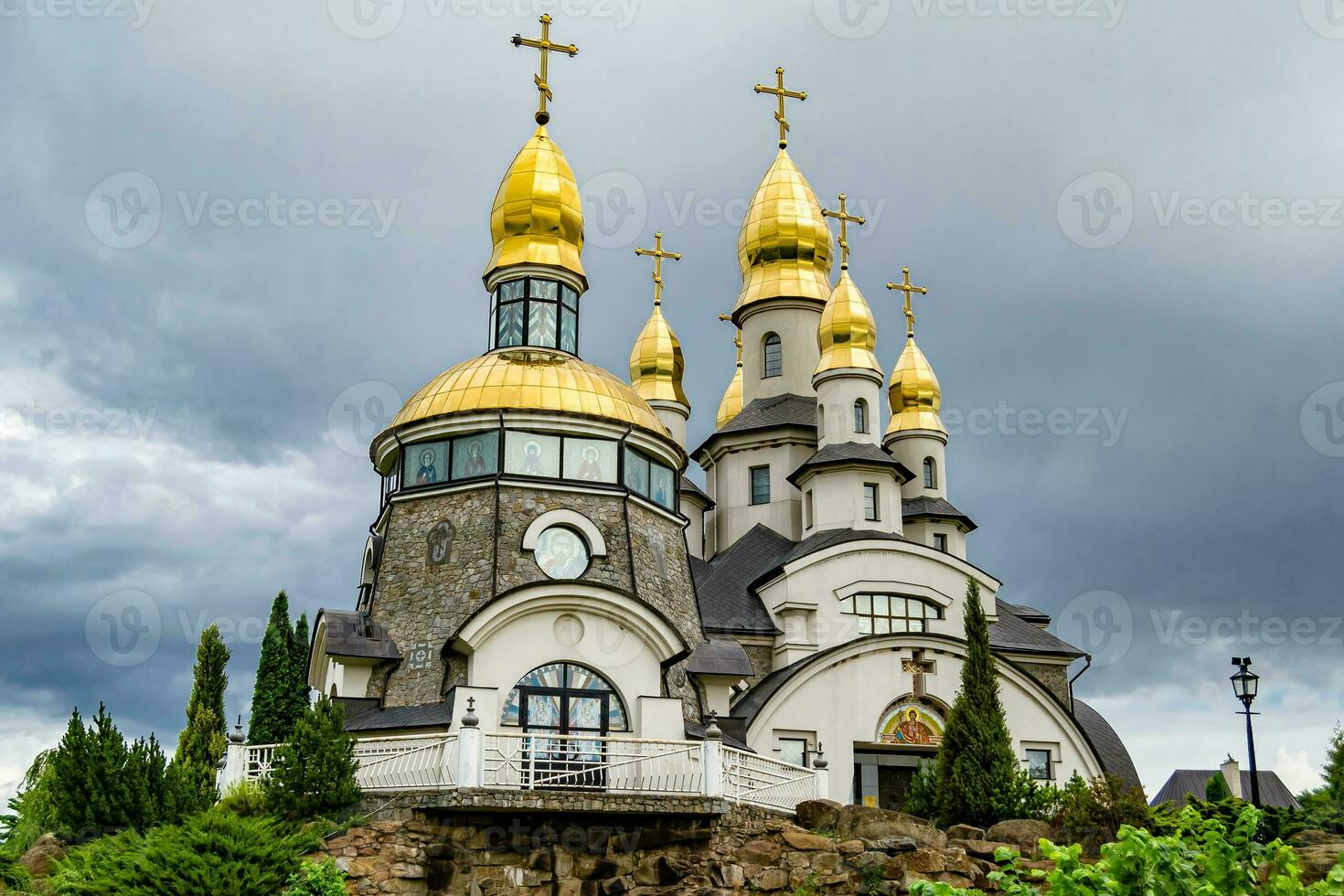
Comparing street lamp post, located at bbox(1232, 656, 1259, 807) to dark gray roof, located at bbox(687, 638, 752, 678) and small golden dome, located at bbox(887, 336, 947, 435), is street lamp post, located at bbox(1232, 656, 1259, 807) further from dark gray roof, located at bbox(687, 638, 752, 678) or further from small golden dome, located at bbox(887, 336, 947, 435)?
small golden dome, located at bbox(887, 336, 947, 435)

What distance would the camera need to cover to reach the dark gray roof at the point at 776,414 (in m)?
36.7

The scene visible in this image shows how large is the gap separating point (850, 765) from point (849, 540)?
5.26m

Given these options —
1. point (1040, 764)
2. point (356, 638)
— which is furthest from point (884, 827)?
point (1040, 764)

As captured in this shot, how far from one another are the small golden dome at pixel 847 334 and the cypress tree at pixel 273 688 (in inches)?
587

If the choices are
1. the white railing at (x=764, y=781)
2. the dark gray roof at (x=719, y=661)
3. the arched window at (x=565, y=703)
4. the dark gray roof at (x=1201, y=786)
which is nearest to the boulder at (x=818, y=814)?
the white railing at (x=764, y=781)

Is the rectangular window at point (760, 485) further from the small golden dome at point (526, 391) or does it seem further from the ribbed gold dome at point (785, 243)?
the small golden dome at point (526, 391)

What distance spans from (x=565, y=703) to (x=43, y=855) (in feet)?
25.6

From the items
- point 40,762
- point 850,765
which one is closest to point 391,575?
point 40,762

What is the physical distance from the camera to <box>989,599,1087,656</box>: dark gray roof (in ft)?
110

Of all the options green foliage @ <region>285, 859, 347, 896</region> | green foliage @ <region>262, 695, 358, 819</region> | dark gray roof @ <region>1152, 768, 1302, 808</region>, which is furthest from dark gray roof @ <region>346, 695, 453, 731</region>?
dark gray roof @ <region>1152, 768, 1302, 808</region>

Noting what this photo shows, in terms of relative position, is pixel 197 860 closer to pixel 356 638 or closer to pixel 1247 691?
pixel 356 638

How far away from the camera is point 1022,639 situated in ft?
111

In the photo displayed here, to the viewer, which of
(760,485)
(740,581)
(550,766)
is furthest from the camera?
(760,485)

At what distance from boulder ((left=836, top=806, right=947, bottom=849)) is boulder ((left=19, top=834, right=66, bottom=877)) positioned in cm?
1113
